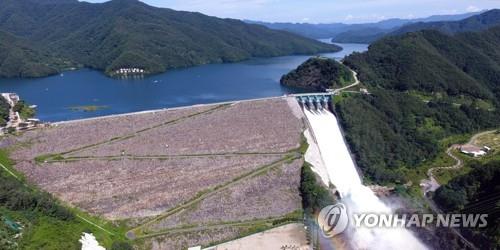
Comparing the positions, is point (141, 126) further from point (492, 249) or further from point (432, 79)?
point (432, 79)

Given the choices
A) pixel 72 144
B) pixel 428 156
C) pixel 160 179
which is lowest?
pixel 428 156

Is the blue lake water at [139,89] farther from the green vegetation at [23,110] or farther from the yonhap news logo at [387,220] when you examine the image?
the yonhap news logo at [387,220]

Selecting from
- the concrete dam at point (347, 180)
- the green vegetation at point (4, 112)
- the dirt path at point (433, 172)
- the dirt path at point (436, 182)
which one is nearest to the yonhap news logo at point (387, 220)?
the concrete dam at point (347, 180)

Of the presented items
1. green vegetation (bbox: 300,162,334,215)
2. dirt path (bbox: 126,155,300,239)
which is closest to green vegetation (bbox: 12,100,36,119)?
dirt path (bbox: 126,155,300,239)

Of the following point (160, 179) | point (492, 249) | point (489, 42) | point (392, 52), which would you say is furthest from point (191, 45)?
point (492, 249)

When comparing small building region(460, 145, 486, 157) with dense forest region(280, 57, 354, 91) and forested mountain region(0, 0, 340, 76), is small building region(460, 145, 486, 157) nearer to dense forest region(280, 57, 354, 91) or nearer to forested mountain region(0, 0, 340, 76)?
dense forest region(280, 57, 354, 91)

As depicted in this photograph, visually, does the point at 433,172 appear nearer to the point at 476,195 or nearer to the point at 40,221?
the point at 476,195
